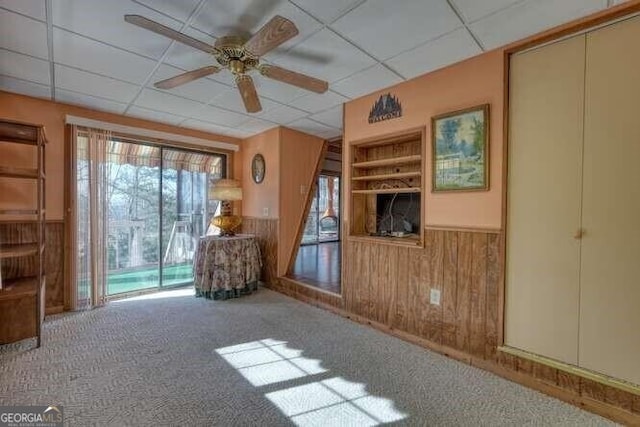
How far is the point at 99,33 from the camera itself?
2.06 meters

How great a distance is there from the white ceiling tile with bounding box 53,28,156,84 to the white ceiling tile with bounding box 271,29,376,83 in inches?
44.8

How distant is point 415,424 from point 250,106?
8.23ft

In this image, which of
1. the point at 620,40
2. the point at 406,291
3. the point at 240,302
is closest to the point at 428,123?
the point at 620,40

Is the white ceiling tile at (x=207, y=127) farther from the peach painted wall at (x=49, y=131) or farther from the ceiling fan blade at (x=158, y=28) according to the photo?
the ceiling fan blade at (x=158, y=28)

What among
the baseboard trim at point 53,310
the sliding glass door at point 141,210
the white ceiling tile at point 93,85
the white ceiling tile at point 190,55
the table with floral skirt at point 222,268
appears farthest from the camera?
the table with floral skirt at point 222,268

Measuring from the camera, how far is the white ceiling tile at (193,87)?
2613mm

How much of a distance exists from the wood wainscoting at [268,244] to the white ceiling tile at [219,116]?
4.77ft

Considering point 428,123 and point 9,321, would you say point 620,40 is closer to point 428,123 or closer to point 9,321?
point 428,123

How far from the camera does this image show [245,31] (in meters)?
2.02

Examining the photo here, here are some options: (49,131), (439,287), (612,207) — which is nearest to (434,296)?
(439,287)

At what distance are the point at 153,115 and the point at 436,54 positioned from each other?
11.0 feet

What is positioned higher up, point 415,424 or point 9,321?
point 9,321

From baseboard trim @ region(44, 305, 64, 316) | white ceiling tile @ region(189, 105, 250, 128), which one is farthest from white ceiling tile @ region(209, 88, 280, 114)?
baseboard trim @ region(44, 305, 64, 316)

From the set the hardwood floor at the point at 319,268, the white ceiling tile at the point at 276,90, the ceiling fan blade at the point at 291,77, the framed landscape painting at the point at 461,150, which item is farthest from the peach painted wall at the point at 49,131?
the framed landscape painting at the point at 461,150
